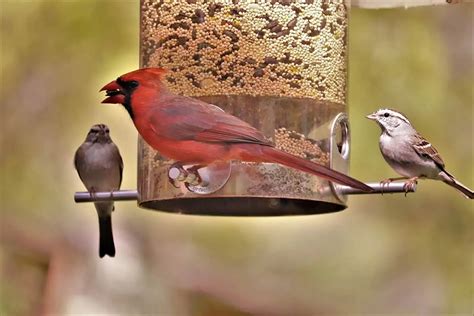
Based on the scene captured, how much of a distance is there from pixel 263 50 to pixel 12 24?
4092 mm

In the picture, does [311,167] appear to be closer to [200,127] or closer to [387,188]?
[200,127]

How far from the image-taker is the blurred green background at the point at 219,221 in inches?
390

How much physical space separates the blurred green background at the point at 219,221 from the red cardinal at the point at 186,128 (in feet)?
12.6

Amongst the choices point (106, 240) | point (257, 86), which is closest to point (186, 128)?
point (257, 86)

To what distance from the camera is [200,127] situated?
5812mm

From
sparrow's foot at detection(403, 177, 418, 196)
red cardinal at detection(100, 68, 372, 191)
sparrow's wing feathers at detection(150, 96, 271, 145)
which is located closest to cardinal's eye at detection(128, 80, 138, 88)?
red cardinal at detection(100, 68, 372, 191)

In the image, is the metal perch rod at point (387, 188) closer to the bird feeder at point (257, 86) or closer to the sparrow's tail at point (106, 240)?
the bird feeder at point (257, 86)

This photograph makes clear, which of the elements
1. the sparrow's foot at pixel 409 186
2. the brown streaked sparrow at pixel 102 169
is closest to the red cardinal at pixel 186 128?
the sparrow's foot at pixel 409 186

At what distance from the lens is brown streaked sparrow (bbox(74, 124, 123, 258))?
8.38m

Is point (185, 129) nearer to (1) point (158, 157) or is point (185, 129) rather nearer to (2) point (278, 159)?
(2) point (278, 159)

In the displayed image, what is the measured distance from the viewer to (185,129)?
580cm

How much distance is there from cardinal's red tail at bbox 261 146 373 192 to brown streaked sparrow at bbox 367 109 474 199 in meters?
1.81

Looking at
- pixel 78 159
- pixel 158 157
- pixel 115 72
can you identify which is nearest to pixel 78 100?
pixel 115 72

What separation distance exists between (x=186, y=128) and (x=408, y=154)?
6.32 ft
